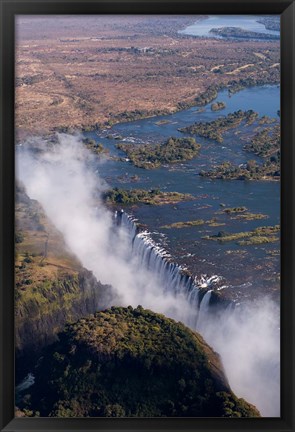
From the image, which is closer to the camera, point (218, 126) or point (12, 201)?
point (12, 201)

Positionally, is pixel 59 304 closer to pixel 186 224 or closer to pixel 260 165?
pixel 186 224

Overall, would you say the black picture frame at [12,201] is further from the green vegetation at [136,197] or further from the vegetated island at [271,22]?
the green vegetation at [136,197]

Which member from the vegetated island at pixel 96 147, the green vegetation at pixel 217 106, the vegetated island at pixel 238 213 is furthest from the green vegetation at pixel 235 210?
the vegetated island at pixel 96 147

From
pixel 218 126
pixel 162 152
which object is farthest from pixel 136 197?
pixel 218 126

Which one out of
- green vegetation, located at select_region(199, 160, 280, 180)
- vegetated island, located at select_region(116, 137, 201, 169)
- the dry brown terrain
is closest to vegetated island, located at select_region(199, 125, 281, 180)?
green vegetation, located at select_region(199, 160, 280, 180)

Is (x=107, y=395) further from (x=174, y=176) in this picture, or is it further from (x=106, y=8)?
(x=106, y=8)

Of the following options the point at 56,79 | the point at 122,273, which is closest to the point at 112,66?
the point at 56,79
